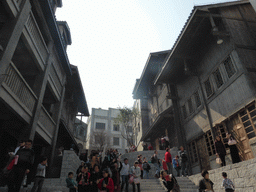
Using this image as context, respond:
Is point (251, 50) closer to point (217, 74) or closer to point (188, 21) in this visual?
point (217, 74)

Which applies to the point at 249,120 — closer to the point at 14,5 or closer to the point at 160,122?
the point at 160,122

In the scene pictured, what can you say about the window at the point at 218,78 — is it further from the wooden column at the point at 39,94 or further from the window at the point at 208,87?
the wooden column at the point at 39,94

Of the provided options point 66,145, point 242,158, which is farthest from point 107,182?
point 66,145

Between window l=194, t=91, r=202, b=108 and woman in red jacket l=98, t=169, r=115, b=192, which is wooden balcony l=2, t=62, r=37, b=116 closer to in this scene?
woman in red jacket l=98, t=169, r=115, b=192

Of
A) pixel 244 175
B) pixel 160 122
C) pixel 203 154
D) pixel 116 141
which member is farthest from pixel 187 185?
pixel 116 141

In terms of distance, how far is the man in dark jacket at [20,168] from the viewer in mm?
5966

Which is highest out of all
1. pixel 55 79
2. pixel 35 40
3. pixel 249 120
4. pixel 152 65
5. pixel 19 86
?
pixel 152 65

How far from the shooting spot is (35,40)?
11.3 meters

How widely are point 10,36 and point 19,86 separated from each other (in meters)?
2.52

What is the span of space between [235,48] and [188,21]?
3501 mm

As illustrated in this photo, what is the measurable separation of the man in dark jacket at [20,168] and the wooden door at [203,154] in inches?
454

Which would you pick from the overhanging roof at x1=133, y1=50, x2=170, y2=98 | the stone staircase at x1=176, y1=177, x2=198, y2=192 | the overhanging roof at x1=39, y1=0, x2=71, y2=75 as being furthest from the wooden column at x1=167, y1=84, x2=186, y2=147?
the overhanging roof at x1=39, y1=0, x2=71, y2=75

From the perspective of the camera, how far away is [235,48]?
35.7ft

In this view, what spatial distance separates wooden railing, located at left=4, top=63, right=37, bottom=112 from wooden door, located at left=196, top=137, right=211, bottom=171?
1195cm
